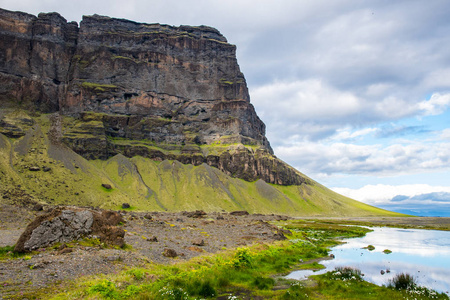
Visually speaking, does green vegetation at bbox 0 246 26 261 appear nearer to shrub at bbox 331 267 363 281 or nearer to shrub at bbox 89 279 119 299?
shrub at bbox 89 279 119 299

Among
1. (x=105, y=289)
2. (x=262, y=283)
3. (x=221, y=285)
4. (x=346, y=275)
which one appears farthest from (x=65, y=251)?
(x=346, y=275)

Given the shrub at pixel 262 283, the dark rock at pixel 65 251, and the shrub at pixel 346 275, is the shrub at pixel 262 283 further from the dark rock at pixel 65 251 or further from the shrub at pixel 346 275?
the dark rock at pixel 65 251

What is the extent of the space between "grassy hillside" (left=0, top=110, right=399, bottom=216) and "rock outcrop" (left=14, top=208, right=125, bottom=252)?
327 ft

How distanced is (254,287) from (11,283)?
16.4 meters

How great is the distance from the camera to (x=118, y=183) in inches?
6309

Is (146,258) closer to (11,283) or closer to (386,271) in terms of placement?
(11,283)

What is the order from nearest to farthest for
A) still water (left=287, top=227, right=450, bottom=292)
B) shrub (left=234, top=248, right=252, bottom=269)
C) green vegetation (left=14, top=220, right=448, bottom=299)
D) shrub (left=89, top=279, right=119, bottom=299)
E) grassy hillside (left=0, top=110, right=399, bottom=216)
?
shrub (left=89, top=279, right=119, bottom=299) < green vegetation (left=14, top=220, right=448, bottom=299) < still water (left=287, top=227, right=450, bottom=292) < shrub (left=234, top=248, right=252, bottom=269) < grassy hillside (left=0, top=110, right=399, bottom=216)

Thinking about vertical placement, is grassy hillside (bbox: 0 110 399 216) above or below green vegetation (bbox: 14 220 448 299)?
above

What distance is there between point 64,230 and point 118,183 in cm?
13936

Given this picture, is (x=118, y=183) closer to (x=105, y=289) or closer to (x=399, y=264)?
(x=399, y=264)

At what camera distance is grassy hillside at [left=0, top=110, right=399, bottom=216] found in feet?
416

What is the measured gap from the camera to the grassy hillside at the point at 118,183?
127 metres

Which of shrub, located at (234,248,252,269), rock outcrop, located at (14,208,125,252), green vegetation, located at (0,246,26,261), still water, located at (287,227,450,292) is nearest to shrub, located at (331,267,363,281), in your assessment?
still water, located at (287,227,450,292)

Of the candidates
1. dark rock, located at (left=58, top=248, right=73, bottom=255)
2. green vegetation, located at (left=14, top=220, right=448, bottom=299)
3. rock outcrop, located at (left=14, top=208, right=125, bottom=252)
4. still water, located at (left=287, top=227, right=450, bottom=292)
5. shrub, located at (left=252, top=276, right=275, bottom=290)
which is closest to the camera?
green vegetation, located at (left=14, top=220, right=448, bottom=299)
